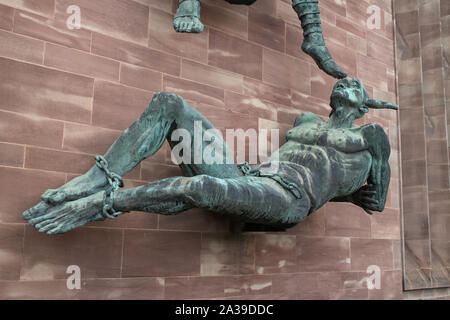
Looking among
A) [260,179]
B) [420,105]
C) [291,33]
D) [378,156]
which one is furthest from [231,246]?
[420,105]

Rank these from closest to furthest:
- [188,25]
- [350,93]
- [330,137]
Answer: [188,25] → [330,137] → [350,93]

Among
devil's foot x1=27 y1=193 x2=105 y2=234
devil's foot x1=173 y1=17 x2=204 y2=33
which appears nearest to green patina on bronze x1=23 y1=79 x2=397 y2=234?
devil's foot x1=27 y1=193 x2=105 y2=234

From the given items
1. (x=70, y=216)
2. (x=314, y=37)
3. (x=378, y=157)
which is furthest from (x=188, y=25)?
(x=378, y=157)

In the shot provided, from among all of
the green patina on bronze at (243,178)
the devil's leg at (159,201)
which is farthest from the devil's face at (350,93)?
the devil's leg at (159,201)

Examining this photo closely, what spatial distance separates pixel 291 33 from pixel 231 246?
2858 mm

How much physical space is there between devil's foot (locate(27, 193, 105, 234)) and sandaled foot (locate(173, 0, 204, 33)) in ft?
5.38

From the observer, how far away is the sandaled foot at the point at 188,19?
3.77 metres

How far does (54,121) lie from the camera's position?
3844 millimetres

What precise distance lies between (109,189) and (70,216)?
0.31 m

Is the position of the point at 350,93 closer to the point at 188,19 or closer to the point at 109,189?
the point at 188,19

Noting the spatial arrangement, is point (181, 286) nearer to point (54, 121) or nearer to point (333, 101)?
point (54, 121)

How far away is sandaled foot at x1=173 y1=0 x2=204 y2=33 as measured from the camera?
377 cm

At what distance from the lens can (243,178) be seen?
3.54 meters

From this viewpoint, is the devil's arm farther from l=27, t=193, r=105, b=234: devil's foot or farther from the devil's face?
l=27, t=193, r=105, b=234: devil's foot
